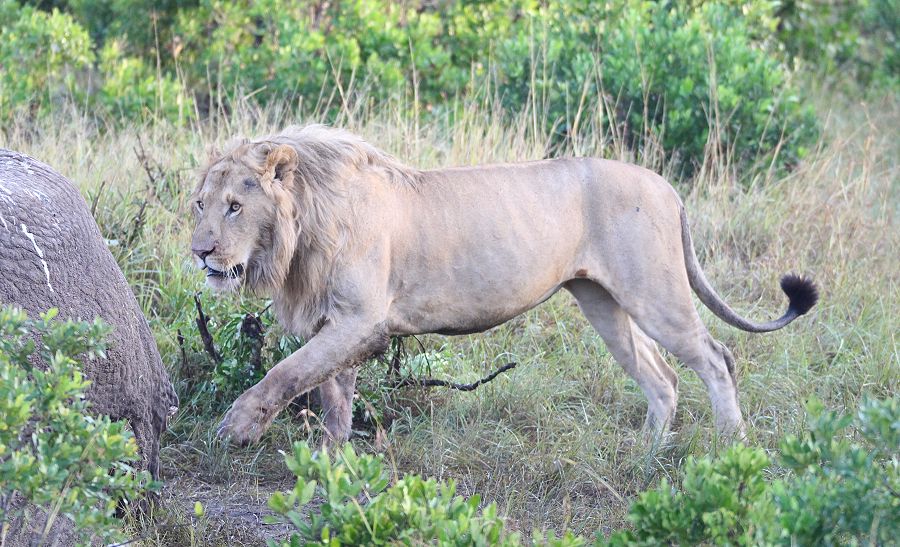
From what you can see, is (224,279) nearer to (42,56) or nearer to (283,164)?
(283,164)

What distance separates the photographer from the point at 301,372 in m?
3.98

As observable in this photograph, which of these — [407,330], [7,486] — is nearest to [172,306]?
[407,330]

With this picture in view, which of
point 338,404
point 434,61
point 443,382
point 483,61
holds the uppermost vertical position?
point 434,61

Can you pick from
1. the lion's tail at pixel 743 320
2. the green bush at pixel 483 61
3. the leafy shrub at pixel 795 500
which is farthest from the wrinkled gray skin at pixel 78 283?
the green bush at pixel 483 61

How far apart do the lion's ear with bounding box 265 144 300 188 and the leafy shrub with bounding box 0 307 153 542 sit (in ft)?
4.04

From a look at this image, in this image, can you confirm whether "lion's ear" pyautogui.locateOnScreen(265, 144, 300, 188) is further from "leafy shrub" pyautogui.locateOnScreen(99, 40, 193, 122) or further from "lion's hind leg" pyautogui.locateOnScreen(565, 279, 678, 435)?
"leafy shrub" pyautogui.locateOnScreen(99, 40, 193, 122)

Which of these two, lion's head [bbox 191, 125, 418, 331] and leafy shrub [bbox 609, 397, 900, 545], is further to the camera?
lion's head [bbox 191, 125, 418, 331]

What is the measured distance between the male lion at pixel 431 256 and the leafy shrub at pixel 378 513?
1.11 meters

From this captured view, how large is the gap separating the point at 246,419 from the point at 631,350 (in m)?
1.90

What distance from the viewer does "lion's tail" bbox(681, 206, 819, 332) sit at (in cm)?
492

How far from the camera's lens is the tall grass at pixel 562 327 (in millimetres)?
4527

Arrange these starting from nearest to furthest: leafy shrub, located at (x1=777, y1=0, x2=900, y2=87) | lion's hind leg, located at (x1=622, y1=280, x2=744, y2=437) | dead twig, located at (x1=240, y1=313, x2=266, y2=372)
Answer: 1. lion's hind leg, located at (x1=622, y1=280, x2=744, y2=437)
2. dead twig, located at (x1=240, y1=313, x2=266, y2=372)
3. leafy shrub, located at (x1=777, y1=0, x2=900, y2=87)

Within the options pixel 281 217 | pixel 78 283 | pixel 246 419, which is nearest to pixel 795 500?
pixel 246 419

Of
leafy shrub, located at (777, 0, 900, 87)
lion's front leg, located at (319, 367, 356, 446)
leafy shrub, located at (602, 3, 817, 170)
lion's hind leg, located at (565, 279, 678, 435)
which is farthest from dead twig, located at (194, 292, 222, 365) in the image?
leafy shrub, located at (777, 0, 900, 87)
